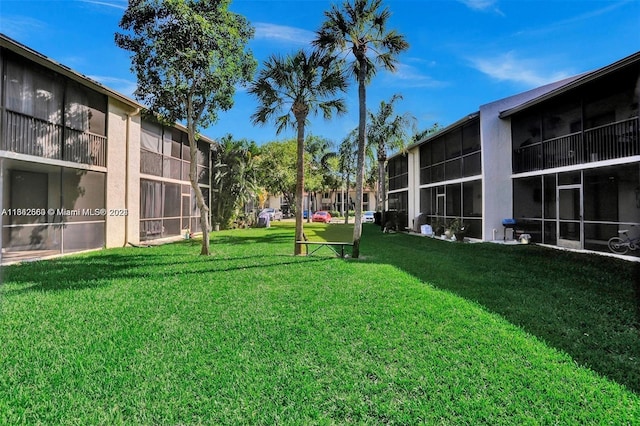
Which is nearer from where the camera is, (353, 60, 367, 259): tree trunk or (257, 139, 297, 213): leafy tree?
(353, 60, 367, 259): tree trunk

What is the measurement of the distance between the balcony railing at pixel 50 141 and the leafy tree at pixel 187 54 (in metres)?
2.65

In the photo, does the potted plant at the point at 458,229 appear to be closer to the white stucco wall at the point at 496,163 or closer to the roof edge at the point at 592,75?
the white stucco wall at the point at 496,163

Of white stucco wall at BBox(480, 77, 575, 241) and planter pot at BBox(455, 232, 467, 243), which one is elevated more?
white stucco wall at BBox(480, 77, 575, 241)

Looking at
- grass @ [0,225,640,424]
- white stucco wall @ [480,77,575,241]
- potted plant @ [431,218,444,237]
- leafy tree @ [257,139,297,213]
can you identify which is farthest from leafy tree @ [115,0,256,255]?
leafy tree @ [257,139,297,213]

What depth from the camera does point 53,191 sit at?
43.0 feet

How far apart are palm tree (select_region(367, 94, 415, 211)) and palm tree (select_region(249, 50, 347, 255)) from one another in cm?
1077

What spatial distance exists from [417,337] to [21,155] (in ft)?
37.5

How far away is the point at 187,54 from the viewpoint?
36.0 feet

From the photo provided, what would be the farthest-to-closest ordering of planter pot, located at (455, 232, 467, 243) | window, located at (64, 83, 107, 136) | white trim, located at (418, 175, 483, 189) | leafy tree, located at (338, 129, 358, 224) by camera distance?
leafy tree, located at (338, 129, 358, 224) → planter pot, located at (455, 232, 467, 243) → white trim, located at (418, 175, 483, 189) → window, located at (64, 83, 107, 136)

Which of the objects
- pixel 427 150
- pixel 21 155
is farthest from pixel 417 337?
pixel 427 150

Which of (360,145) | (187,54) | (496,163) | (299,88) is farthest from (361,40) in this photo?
(496,163)

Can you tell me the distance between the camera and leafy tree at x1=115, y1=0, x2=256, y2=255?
1105 centimetres

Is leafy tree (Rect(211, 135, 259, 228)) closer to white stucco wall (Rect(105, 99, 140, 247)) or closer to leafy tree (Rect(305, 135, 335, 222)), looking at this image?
white stucco wall (Rect(105, 99, 140, 247))

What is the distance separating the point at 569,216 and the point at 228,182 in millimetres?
19380
